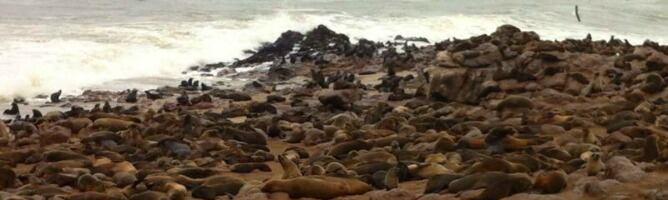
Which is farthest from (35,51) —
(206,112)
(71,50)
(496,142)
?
(496,142)

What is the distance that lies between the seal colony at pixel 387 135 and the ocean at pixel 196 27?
2.78 meters

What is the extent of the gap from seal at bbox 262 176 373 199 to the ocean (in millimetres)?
10770

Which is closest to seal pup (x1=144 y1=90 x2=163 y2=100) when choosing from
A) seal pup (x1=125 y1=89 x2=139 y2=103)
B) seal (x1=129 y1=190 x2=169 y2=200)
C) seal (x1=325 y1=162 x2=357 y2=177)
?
seal pup (x1=125 y1=89 x2=139 y2=103)

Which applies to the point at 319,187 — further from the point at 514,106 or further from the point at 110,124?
the point at 110,124

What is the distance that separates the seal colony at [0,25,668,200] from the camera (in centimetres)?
655

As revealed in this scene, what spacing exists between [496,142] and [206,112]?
6.69m

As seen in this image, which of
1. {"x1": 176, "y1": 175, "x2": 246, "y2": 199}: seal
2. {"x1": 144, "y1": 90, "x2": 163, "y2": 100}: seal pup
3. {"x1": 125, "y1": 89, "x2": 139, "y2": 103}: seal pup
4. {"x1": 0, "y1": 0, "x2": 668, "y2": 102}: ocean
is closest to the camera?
{"x1": 176, "y1": 175, "x2": 246, "y2": 199}: seal

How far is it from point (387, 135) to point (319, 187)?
3.61m

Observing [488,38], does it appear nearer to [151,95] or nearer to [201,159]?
[151,95]

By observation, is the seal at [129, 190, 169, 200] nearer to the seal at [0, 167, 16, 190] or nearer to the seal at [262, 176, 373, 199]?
the seal at [262, 176, 373, 199]

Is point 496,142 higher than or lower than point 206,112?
higher

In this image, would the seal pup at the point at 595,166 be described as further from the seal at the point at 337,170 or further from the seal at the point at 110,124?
the seal at the point at 110,124

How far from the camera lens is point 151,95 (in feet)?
52.5

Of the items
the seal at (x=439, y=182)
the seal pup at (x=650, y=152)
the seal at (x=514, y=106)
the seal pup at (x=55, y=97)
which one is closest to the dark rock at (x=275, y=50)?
the seal pup at (x=55, y=97)
